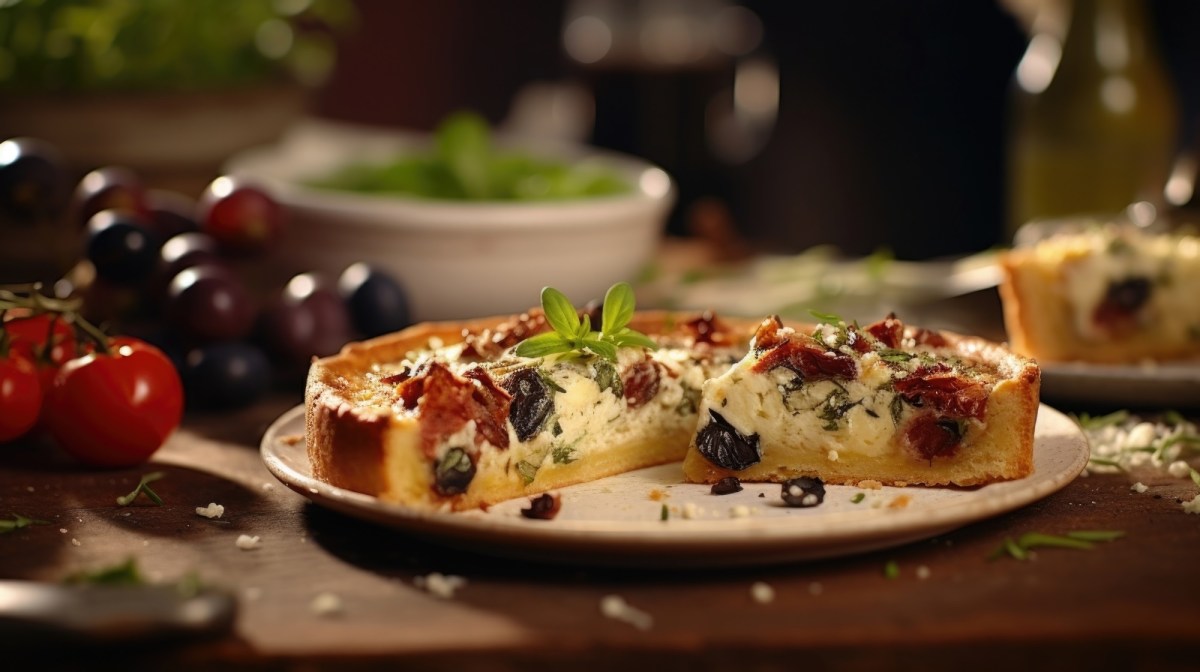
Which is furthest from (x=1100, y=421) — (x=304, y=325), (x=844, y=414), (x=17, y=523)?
(x=17, y=523)

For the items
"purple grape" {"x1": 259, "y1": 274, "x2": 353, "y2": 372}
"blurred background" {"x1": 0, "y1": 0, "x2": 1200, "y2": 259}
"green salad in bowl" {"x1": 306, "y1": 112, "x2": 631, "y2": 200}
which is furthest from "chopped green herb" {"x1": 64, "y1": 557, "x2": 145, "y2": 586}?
"blurred background" {"x1": 0, "y1": 0, "x2": 1200, "y2": 259}

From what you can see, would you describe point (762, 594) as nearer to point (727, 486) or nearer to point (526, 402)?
point (727, 486)

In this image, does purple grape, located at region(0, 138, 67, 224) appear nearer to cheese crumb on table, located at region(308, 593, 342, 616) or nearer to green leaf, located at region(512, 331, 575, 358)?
green leaf, located at region(512, 331, 575, 358)

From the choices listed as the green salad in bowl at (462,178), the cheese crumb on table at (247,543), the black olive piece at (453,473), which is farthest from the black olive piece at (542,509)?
the green salad in bowl at (462,178)

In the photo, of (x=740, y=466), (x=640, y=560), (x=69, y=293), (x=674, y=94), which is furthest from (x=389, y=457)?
(x=674, y=94)

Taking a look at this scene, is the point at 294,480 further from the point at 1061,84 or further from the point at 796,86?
the point at 796,86

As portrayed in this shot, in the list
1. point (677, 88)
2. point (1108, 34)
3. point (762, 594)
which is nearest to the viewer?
point (762, 594)
